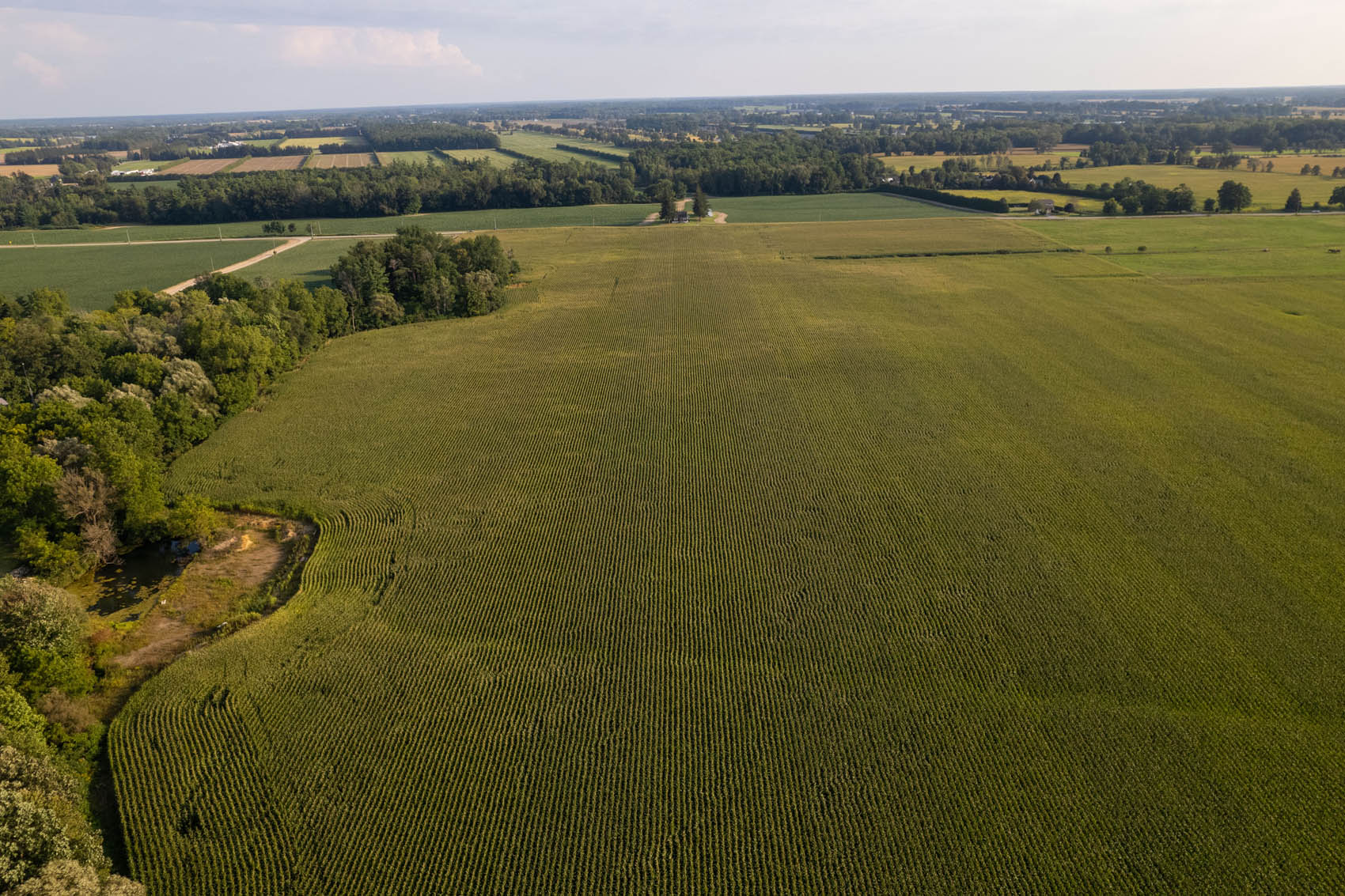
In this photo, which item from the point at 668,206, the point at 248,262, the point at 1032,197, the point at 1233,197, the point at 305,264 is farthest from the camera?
the point at 1032,197

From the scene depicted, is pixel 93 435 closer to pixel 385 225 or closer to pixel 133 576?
pixel 133 576

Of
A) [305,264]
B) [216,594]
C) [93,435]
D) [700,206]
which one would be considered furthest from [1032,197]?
[93,435]

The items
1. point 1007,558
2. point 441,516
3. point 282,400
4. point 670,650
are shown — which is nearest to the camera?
point 670,650

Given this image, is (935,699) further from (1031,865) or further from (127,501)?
(127,501)

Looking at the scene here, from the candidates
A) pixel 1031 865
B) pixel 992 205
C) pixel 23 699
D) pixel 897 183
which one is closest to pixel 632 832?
pixel 1031 865

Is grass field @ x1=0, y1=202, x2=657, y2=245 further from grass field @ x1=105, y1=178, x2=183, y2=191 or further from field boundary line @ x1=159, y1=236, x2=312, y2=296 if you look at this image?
grass field @ x1=105, y1=178, x2=183, y2=191

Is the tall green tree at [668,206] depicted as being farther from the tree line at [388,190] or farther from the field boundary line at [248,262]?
the field boundary line at [248,262]

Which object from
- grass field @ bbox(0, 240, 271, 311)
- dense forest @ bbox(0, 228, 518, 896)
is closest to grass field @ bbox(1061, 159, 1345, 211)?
dense forest @ bbox(0, 228, 518, 896)
